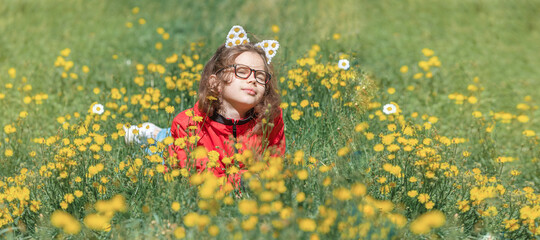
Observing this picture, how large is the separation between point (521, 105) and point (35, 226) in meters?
4.37

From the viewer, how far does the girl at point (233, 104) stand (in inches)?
121

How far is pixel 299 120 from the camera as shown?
388cm

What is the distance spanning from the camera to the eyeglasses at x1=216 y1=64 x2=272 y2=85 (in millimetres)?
3078

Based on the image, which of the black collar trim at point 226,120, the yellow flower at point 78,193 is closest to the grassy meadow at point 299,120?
the yellow flower at point 78,193

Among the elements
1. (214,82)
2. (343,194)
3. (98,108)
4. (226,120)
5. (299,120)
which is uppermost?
(214,82)

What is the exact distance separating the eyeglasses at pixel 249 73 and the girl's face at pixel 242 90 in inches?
0.8

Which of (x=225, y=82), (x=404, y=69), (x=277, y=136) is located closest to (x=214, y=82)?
(x=225, y=82)

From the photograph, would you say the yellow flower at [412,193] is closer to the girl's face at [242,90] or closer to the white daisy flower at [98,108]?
the girl's face at [242,90]

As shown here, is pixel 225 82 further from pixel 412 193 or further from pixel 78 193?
pixel 412 193

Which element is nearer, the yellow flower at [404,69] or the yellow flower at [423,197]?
the yellow flower at [423,197]

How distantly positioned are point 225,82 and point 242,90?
0.50ft

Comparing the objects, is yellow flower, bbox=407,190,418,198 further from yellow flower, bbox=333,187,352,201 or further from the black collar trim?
the black collar trim

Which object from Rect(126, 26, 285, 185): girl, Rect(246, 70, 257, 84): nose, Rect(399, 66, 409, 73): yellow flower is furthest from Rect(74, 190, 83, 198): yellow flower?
Rect(399, 66, 409, 73): yellow flower

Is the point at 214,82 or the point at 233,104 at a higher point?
the point at 214,82
